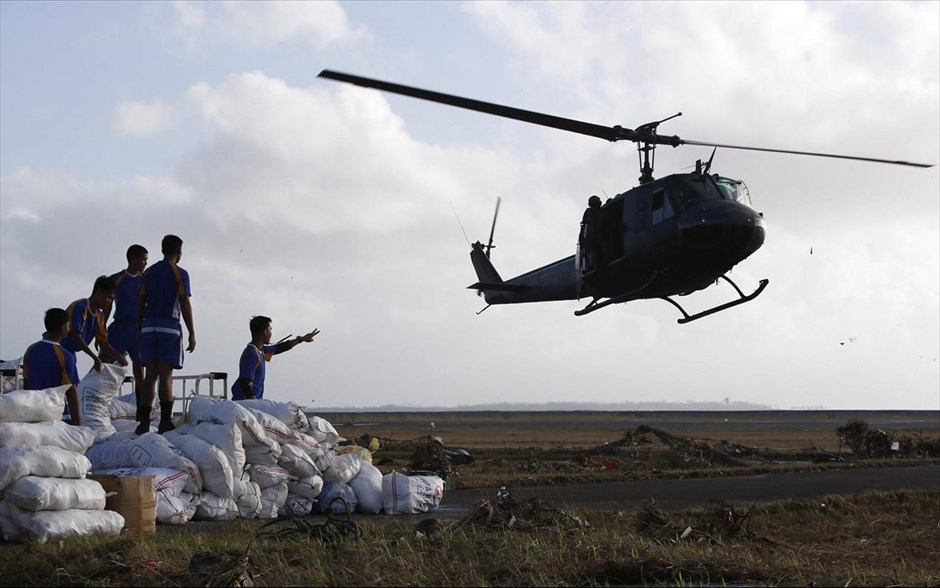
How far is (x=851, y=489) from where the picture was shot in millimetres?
16031

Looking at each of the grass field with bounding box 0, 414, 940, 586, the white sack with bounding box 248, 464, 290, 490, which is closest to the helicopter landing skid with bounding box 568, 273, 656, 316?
the grass field with bounding box 0, 414, 940, 586

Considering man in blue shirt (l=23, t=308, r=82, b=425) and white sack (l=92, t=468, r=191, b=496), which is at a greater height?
man in blue shirt (l=23, t=308, r=82, b=425)

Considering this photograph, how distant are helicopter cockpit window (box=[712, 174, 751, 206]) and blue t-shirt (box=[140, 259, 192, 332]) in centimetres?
1014

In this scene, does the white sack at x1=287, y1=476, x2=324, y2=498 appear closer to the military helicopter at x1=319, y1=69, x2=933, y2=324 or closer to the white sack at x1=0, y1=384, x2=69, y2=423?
the white sack at x1=0, y1=384, x2=69, y2=423

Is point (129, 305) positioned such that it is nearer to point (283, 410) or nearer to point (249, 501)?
point (283, 410)

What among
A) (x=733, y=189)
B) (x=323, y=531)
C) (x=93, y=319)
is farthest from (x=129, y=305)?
(x=733, y=189)

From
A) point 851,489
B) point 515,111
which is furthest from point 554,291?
point 851,489

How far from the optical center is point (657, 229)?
18188mm

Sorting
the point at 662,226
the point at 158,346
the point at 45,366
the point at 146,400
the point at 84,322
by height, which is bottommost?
the point at 146,400

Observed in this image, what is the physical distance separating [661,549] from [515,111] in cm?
1069

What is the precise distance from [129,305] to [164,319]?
4.65ft

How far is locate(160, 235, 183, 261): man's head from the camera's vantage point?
37.3 ft

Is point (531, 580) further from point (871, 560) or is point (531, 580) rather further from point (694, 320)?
point (694, 320)

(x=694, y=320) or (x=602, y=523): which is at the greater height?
(x=694, y=320)
